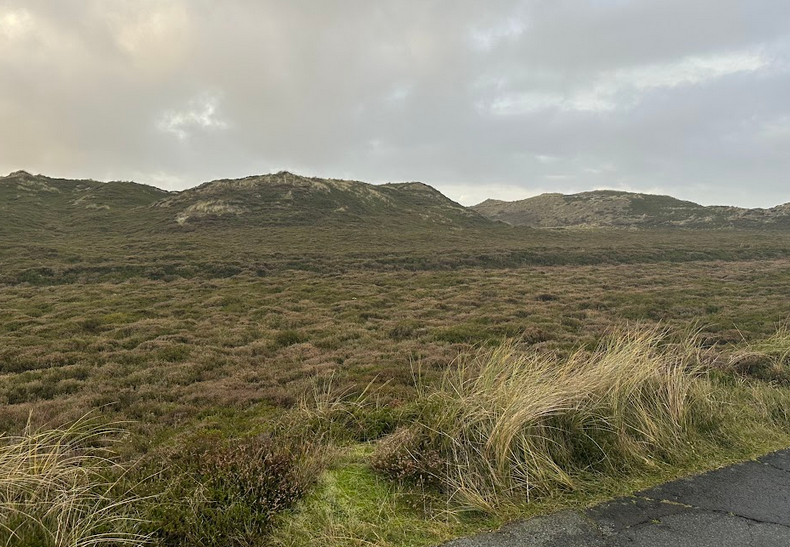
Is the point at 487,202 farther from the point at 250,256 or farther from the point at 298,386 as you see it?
the point at 298,386

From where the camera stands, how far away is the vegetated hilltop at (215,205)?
60062mm

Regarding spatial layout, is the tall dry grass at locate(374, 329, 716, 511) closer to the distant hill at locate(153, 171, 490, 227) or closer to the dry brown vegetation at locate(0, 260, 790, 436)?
the dry brown vegetation at locate(0, 260, 790, 436)

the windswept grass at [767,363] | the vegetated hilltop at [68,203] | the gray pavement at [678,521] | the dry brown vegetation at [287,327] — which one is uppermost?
the vegetated hilltop at [68,203]

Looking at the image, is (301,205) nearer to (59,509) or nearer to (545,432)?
(545,432)

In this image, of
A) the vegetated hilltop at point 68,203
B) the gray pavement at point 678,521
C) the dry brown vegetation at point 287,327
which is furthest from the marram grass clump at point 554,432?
the vegetated hilltop at point 68,203

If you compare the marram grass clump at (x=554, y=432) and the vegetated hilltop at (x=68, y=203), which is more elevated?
the vegetated hilltop at (x=68, y=203)

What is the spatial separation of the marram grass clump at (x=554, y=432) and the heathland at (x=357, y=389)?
1.3 inches

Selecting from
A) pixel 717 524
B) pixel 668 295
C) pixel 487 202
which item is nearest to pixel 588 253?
pixel 668 295

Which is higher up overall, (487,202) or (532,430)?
(487,202)

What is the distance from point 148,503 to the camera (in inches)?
159

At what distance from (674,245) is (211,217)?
64.3m

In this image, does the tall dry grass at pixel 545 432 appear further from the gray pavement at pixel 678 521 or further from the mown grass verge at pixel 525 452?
the gray pavement at pixel 678 521

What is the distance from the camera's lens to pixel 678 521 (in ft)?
13.6

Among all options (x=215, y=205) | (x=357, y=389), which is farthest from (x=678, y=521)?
(x=215, y=205)
